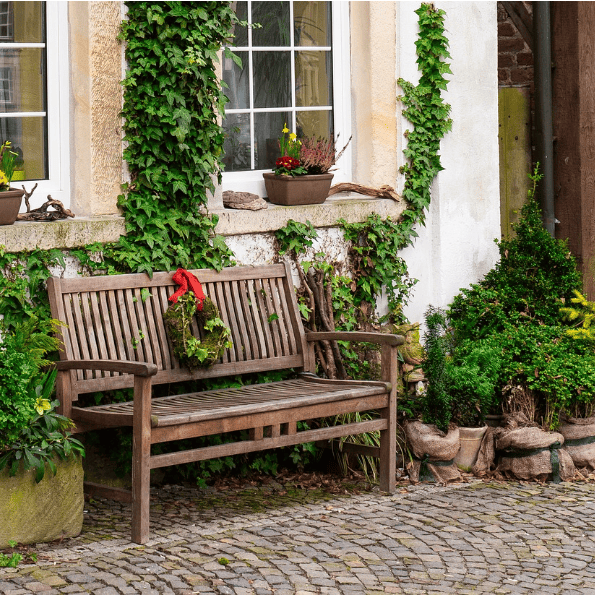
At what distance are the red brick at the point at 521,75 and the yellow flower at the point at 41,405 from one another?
5367 mm

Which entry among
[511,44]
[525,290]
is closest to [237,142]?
[525,290]

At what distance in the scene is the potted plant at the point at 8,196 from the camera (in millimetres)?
5371

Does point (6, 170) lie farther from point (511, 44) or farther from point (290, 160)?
point (511, 44)

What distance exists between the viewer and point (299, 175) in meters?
6.50

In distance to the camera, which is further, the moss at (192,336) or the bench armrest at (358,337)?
the bench armrest at (358,337)

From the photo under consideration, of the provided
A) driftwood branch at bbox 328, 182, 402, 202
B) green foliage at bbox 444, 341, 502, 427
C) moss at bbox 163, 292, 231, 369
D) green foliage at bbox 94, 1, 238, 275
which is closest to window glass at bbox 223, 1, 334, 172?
driftwood branch at bbox 328, 182, 402, 202

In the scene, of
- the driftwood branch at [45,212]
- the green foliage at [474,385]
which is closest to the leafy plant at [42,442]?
the driftwood branch at [45,212]

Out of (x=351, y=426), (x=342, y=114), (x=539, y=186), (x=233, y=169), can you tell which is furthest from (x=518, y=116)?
(x=351, y=426)

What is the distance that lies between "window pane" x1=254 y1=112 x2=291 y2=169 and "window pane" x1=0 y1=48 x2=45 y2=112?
138cm

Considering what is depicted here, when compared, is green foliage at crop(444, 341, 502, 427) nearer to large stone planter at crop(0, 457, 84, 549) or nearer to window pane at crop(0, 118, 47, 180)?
large stone planter at crop(0, 457, 84, 549)

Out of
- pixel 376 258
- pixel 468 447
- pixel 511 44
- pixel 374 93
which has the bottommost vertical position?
pixel 468 447

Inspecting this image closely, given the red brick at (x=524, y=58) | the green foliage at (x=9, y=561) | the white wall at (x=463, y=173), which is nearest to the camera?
the green foliage at (x=9, y=561)

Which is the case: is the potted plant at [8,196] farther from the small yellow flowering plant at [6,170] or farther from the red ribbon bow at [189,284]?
the red ribbon bow at [189,284]

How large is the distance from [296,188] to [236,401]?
1.53 metres
